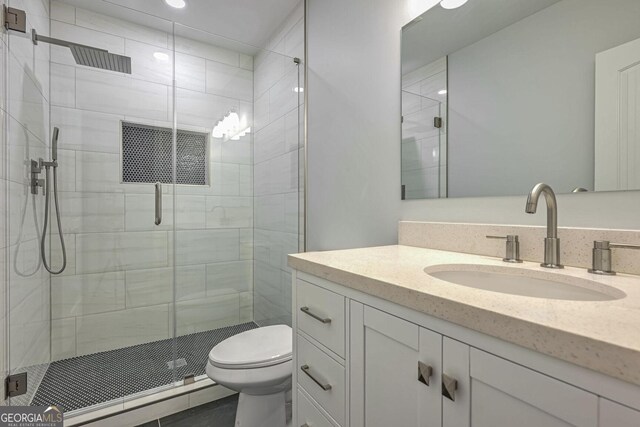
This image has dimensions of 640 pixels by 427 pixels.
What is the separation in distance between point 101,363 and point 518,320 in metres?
2.36

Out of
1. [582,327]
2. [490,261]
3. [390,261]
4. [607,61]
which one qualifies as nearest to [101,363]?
[390,261]

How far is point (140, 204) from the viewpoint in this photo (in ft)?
6.87

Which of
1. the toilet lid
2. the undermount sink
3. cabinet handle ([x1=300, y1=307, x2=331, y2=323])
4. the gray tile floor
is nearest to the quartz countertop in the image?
the undermount sink

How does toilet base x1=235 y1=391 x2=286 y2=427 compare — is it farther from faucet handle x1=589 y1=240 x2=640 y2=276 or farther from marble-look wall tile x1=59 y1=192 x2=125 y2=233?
marble-look wall tile x1=59 y1=192 x2=125 y2=233

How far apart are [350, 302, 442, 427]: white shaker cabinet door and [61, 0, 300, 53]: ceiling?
2204mm

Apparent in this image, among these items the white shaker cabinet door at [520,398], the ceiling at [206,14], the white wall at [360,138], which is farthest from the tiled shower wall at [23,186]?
the white shaker cabinet door at [520,398]

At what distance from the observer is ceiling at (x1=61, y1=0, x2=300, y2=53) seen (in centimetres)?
201

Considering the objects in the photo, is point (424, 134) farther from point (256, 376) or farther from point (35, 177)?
point (35, 177)

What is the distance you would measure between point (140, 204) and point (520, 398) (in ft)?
7.49

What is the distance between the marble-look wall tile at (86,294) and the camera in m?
1.90

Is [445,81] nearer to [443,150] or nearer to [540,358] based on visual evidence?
[443,150]

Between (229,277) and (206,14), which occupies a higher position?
(206,14)

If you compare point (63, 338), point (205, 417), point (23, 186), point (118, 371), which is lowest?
point (205, 417)

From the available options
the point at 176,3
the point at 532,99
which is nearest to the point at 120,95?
the point at 176,3
